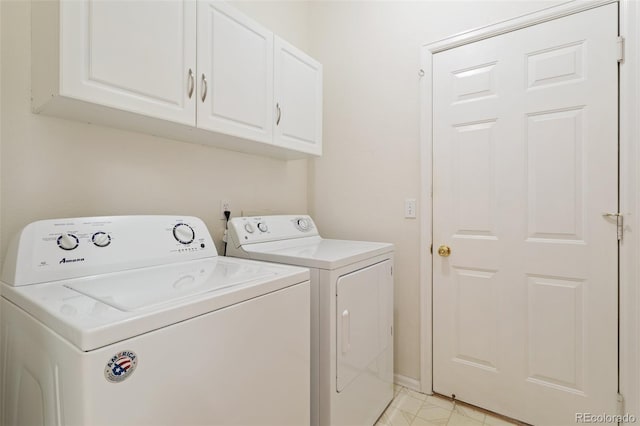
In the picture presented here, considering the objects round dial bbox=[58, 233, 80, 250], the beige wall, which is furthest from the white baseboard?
round dial bbox=[58, 233, 80, 250]

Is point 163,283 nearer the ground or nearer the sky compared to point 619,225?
nearer the ground

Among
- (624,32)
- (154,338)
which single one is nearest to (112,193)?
(154,338)

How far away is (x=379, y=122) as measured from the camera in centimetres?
219

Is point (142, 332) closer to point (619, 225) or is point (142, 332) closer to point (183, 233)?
point (183, 233)

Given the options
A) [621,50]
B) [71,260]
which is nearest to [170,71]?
[71,260]

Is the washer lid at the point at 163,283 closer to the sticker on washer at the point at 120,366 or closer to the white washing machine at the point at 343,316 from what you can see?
the sticker on washer at the point at 120,366

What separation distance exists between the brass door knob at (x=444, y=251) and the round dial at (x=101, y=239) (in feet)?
5.65

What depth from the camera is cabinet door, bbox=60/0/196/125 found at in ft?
3.26

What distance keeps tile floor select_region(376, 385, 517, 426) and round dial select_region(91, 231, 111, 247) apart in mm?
1628

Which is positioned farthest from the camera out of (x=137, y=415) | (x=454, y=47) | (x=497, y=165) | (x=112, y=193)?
(x=454, y=47)

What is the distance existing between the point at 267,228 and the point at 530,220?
1.45m

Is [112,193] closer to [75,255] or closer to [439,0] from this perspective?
[75,255]

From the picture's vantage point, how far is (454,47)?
1891 mm

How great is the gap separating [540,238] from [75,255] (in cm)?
210
